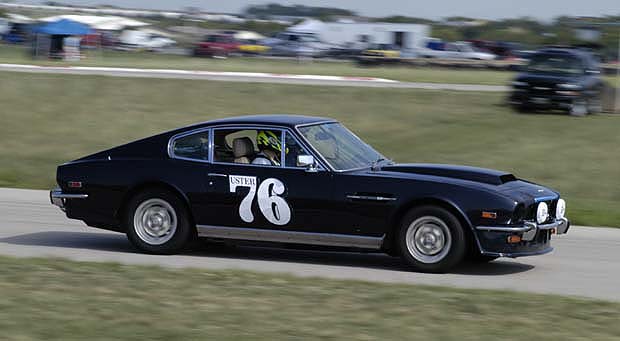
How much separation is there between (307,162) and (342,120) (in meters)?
16.8

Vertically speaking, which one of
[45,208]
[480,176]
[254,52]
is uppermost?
[254,52]

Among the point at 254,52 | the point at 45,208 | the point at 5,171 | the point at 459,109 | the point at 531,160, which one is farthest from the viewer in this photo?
the point at 254,52

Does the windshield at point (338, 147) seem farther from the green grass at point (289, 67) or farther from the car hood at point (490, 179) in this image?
the green grass at point (289, 67)

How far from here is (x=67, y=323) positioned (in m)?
5.96

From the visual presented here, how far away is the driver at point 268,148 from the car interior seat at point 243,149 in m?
0.09

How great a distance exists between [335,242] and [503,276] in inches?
58.9

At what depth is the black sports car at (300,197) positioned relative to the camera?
8484mm

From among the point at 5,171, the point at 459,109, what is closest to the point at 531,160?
the point at 459,109

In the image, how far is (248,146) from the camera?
946 cm

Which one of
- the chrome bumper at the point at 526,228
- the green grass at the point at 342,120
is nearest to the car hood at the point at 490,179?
the chrome bumper at the point at 526,228

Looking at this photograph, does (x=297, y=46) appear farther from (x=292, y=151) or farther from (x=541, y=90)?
(x=292, y=151)

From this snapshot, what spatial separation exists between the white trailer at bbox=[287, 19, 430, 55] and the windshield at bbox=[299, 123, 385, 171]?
2042 inches

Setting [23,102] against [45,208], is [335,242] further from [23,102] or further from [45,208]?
[23,102]

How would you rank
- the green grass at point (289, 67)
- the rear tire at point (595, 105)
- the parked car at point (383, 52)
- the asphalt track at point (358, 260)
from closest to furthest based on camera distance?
the asphalt track at point (358, 260) → the rear tire at point (595, 105) → the green grass at point (289, 67) → the parked car at point (383, 52)
